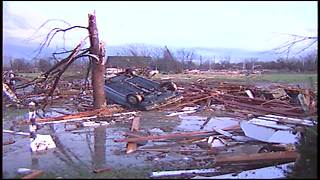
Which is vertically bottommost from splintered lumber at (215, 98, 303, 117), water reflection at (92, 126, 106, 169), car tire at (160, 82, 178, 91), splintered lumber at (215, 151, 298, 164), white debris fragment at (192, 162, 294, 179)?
water reflection at (92, 126, 106, 169)

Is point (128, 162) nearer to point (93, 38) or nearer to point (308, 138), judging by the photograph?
point (308, 138)

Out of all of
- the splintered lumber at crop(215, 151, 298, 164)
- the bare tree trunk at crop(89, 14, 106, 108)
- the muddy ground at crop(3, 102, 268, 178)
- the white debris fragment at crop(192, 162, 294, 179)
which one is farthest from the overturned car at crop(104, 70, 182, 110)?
the white debris fragment at crop(192, 162, 294, 179)

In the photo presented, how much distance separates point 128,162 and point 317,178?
3.66m

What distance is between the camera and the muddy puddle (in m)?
7.27

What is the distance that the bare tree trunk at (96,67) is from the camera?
1395cm

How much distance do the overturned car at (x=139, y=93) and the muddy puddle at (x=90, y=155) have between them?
3382 millimetres

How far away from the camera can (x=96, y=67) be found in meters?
14.2

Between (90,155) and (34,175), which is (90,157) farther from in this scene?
(34,175)

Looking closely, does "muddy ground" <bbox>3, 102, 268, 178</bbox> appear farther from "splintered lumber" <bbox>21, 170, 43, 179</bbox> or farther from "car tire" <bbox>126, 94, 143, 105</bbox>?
"car tire" <bbox>126, 94, 143, 105</bbox>

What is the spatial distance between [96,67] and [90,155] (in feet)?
20.0

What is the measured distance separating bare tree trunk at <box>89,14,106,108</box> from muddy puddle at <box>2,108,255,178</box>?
7.32ft

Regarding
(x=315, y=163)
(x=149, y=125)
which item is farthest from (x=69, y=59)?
(x=315, y=163)

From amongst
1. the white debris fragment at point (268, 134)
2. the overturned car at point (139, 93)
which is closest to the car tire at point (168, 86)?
the overturned car at point (139, 93)

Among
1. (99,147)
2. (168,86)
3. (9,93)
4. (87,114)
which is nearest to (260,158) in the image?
(99,147)
